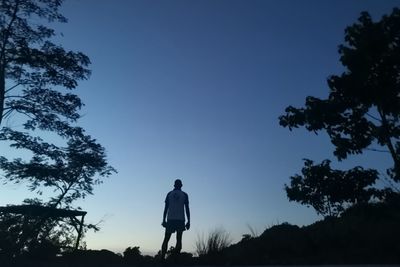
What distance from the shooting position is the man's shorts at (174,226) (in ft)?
40.0

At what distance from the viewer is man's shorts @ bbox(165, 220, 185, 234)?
12.2m

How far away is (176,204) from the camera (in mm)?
12281

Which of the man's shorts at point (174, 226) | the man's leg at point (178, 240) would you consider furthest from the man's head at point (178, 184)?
the man's leg at point (178, 240)

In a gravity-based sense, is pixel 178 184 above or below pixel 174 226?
above

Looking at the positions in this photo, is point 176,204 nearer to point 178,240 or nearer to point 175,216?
point 175,216

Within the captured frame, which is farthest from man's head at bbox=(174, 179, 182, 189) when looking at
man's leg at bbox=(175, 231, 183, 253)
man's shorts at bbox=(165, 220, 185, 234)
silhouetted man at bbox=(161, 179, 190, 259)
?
man's leg at bbox=(175, 231, 183, 253)

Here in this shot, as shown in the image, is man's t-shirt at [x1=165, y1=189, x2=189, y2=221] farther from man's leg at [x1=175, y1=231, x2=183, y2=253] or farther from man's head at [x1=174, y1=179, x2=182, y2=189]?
man's leg at [x1=175, y1=231, x2=183, y2=253]

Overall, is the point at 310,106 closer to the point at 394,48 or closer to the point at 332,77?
the point at 332,77

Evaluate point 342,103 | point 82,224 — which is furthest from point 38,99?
point 342,103

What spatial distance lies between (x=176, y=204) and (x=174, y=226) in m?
0.56

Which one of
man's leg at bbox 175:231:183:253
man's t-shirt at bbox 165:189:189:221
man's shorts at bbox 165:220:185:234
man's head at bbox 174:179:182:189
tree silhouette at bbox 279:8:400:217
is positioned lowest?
man's leg at bbox 175:231:183:253

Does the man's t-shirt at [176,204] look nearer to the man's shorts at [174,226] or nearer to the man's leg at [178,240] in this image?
the man's shorts at [174,226]

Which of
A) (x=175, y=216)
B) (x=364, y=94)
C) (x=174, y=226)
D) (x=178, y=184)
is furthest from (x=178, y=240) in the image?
(x=364, y=94)

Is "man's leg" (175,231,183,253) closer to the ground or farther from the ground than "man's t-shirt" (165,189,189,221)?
closer to the ground
